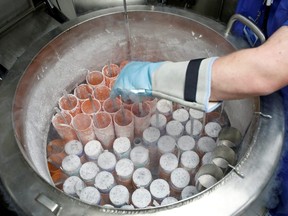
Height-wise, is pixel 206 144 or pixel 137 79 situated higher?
pixel 137 79

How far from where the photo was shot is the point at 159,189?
48.2 inches

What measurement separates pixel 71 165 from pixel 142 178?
33 cm

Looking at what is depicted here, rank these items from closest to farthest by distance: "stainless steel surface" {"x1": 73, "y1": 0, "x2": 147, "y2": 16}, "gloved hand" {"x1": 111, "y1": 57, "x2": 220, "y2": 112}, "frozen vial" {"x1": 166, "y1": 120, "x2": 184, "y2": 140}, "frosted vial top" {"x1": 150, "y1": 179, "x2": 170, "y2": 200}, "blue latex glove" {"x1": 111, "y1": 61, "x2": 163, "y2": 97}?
"gloved hand" {"x1": 111, "y1": 57, "x2": 220, "y2": 112}
"blue latex glove" {"x1": 111, "y1": 61, "x2": 163, "y2": 97}
"frosted vial top" {"x1": 150, "y1": 179, "x2": 170, "y2": 200}
"frozen vial" {"x1": 166, "y1": 120, "x2": 184, "y2": 140}
"stainless steel surface" {"x1": 73, "y1": 0, "x2": 147, "y2": 16}

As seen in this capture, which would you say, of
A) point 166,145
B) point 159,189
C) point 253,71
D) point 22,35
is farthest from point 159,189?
point 22,35

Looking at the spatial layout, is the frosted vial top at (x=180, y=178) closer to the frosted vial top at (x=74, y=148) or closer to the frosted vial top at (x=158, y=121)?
the frosted vial top at (x=158, y=121)

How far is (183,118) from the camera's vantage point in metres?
1.47

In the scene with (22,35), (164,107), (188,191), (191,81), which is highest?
(191,81)

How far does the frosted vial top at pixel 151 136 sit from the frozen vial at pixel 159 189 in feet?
0.64

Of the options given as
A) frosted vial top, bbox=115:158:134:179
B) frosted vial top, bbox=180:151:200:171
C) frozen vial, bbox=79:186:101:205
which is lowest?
frozen vial, bbox=79:186:101:205

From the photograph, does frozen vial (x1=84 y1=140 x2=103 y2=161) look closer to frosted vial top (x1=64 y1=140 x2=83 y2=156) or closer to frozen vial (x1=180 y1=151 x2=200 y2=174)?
frosted vial top (x1=64 y1=140 x2=83 y2=156)

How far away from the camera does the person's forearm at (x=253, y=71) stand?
828mm

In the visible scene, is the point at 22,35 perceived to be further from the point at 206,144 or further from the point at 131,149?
the point at 206,144

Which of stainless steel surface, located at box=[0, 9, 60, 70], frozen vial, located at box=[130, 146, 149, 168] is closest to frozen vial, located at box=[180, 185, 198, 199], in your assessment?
frozen vial, located at box=[130, 146, 149, 168]

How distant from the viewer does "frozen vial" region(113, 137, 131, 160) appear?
1.34 m
